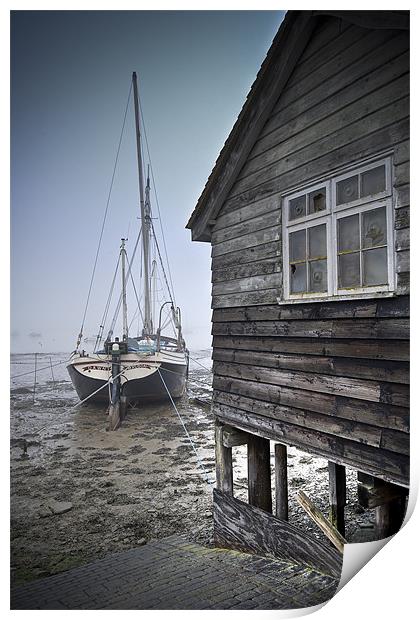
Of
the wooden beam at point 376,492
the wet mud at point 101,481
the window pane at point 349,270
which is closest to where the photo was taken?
the window pane at point 349,270

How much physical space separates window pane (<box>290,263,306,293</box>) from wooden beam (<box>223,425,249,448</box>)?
1721 millimetres

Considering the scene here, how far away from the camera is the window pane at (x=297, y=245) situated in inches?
116

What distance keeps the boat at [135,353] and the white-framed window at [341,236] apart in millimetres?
2729

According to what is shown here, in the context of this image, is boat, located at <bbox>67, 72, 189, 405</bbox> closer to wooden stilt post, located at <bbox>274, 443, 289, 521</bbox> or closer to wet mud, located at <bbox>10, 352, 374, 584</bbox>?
wet mud, located at <bbox>10, 352, 374, 584</bbox>

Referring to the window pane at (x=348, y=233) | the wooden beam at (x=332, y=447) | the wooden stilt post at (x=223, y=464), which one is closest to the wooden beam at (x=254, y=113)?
the window pane at (x=348, y=233)

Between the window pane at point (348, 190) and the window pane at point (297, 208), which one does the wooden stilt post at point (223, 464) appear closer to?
the window pane at point (297, 208)

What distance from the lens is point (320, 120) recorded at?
282cm

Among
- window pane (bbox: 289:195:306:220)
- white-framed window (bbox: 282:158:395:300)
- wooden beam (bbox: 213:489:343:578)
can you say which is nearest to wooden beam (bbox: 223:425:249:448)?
wooden beam (bbox: 213:489:343:578)

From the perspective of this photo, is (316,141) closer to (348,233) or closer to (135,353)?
(348,233)

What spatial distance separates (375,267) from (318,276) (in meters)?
0.47

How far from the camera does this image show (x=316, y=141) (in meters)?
2.84

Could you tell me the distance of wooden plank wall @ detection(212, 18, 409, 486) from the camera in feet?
7.47

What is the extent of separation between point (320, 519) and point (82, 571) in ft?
7.76

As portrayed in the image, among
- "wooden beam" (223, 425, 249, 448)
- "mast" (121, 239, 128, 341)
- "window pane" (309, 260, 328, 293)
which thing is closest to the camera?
"window pane" (309, 260, 328, 293)
